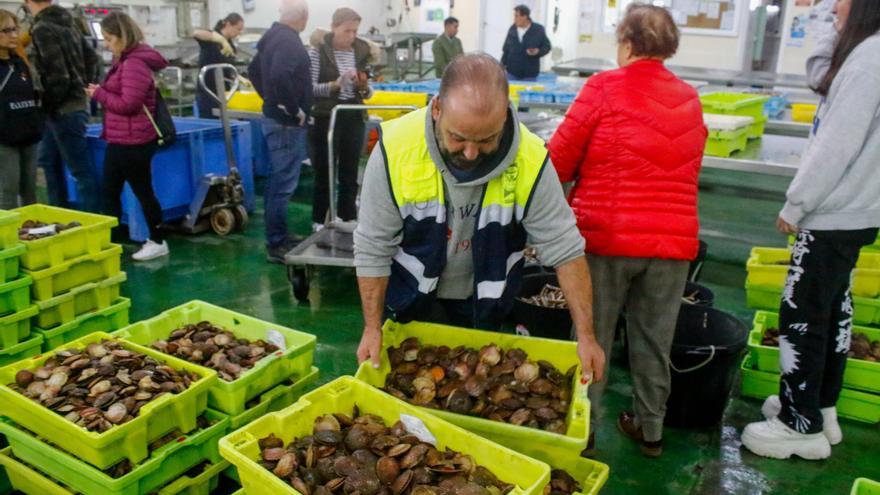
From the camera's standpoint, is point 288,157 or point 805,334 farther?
point 288,157

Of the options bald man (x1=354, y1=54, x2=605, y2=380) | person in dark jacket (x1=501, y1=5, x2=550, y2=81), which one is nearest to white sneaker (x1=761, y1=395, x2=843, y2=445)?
bald man (x1=354, y1=54, x2=605, y2=380)

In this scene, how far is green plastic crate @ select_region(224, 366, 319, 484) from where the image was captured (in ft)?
8.04

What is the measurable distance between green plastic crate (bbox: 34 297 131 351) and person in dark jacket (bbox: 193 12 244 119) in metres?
3.86

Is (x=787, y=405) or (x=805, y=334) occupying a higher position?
(x=805, y=334)

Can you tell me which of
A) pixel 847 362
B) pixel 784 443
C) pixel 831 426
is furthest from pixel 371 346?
pixel 847 362

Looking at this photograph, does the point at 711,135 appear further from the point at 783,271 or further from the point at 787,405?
the point at 787,405

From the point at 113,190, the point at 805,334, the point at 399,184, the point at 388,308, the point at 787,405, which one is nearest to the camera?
A: the point at 399,184

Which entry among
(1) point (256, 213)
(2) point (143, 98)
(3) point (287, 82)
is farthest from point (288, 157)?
(1) point (256, 213)

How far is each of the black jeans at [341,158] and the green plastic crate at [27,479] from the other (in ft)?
10.3

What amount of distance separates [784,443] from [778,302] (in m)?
1.31

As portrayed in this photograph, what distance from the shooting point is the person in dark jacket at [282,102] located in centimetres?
448

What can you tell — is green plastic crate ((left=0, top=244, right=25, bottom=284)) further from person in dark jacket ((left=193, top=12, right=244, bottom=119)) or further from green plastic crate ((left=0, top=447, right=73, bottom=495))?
person in dark jacket ((left=193, top=12, right=244, bottom=119))

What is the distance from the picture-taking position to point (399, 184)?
72.3 inches

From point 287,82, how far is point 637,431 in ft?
9.72
